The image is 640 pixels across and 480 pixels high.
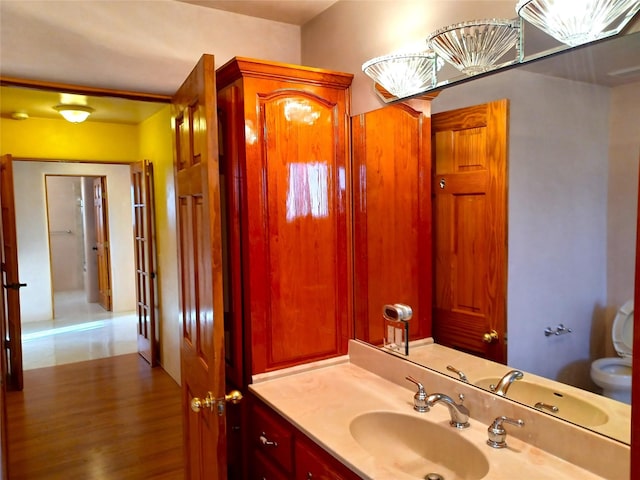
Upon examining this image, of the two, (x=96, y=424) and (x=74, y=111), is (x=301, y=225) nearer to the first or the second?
(x=96, y=424)

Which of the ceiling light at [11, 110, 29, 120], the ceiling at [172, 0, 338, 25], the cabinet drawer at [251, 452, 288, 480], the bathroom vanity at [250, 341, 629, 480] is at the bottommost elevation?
the cabinet drawer at [251, 452, 288, 480]

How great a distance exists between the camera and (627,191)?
124 cm

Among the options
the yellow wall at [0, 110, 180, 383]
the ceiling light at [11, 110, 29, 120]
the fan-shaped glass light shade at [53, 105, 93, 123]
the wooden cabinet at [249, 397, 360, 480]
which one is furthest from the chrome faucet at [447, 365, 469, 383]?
the ceiling light at [11, 110, 29, 120]

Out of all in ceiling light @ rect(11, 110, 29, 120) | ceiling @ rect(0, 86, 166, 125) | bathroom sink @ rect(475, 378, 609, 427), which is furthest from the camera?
ceiling light @ rect(11, 110, 29, 120)

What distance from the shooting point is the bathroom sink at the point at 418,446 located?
1.45m

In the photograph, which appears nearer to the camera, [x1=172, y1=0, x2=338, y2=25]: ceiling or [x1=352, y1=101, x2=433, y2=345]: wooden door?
[x1=352, y1=101, x2=433, y2=345]: wooden door

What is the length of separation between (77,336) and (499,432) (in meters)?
5.61

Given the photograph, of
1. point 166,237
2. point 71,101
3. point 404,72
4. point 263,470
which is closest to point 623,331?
point 404,72

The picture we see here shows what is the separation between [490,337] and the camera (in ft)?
5.38

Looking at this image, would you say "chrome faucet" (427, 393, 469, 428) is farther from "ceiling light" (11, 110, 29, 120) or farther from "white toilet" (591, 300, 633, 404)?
"ceiling light" (11, 110, 29, 120)

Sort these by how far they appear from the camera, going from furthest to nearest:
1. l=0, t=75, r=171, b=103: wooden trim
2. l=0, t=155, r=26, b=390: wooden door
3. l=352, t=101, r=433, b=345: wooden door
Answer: l=0, t=155, r=26, b=390: wooden door → l=0, t=75, r=171, b=103: wooden trim → l=352, t=101, r=433, b=345: wooden door

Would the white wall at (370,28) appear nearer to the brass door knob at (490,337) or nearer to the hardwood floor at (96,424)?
the brass door knob at (490,337)

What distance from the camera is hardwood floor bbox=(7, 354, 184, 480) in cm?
288

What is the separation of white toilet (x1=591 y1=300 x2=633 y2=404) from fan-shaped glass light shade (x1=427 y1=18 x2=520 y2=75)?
32.9 inches
